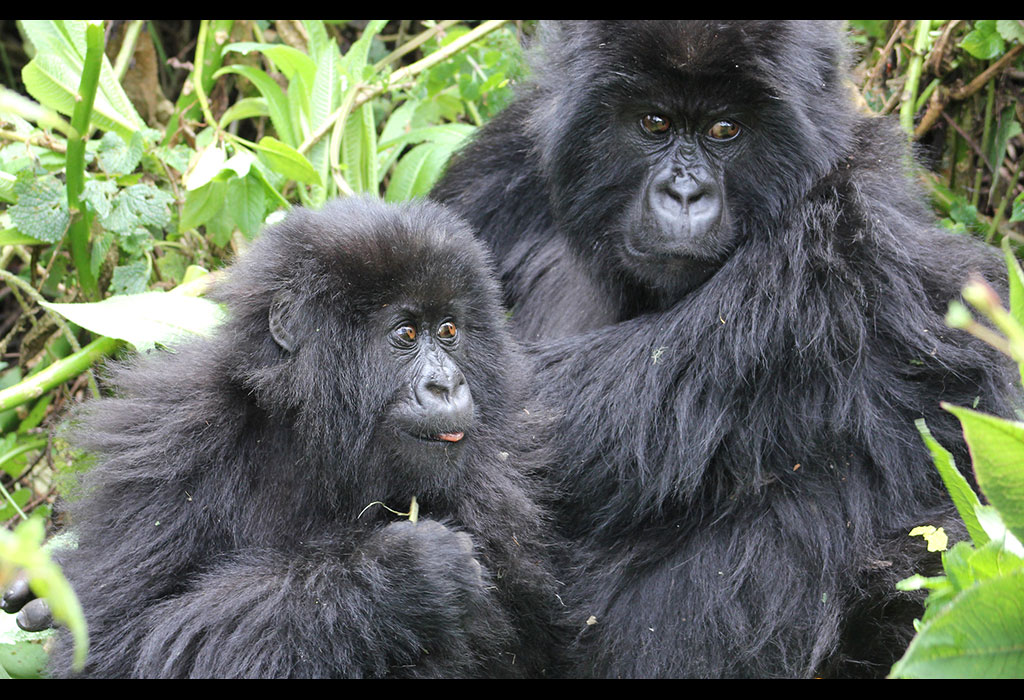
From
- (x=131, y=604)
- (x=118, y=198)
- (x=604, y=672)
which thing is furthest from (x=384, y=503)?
(x=118, y=198)

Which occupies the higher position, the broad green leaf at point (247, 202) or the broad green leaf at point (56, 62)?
the broad green leaf at point (56, 62)

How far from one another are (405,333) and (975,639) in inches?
50.0

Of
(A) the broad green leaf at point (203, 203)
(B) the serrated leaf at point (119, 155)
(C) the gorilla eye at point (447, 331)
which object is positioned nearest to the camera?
(C) the gorilla eye at point (447, 331)

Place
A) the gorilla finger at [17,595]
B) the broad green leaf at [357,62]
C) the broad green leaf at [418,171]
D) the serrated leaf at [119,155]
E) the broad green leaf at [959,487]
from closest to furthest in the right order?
the broad green leaf at [959,487] < the gorilla finger at [17,595] < the serrated leaf at [119,155] < the broad green leaf at [357,62] < the broad green leaf at [418,171]

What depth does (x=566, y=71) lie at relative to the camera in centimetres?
301

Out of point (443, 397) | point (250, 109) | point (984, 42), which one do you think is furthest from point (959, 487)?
point (250, 109)

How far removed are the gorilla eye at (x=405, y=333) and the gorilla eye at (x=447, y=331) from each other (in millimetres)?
63

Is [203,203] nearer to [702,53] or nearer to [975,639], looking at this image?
[702,53]

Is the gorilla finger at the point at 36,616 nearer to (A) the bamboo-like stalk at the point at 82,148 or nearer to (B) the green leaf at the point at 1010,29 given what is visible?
(A) the bamboo-like stalk at the point at 82,148

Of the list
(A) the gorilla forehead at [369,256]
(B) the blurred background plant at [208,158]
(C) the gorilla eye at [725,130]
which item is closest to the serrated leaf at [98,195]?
(B) the blurred background plant at [208,158]

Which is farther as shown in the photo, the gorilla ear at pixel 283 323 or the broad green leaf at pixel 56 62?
the broad green leaf at pixel 56 62

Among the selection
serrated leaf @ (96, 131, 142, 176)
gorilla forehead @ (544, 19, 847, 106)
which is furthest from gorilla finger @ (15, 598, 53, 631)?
gorilla forehead @ (544, 19, 847, 106)

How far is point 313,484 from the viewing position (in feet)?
7.63

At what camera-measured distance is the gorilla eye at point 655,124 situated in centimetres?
285
